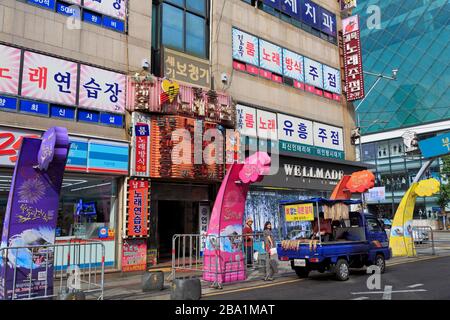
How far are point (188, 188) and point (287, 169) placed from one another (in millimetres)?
5420

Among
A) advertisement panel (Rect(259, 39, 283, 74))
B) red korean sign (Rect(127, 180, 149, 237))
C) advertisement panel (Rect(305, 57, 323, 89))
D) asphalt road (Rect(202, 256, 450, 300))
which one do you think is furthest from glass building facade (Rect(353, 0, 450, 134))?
red korean sign (Rect(127, 180, 149, 237))

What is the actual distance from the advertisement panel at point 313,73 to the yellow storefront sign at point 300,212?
38.3 feet

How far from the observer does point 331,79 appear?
23.7 meters

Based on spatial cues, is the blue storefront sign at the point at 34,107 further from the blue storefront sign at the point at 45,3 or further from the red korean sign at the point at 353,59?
the red korean sign at the point at 353,59

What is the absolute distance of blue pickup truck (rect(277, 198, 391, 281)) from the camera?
1135cm

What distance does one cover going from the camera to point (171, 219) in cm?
1766

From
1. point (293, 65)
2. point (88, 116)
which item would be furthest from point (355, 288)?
point (293, 65)

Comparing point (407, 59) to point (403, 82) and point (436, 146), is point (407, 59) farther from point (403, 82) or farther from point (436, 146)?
point (436, 146)

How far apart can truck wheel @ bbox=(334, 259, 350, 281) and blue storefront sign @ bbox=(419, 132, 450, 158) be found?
1019 cm

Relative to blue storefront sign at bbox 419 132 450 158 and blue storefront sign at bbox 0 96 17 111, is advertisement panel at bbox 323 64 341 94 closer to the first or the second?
blue storefront sign at bbox 419 132 450 158

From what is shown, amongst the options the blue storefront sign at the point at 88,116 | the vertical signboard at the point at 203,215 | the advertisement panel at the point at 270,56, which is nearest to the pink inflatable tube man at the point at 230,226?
the blue storefront sign at the point at 88,116

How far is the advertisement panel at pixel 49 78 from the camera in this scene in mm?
12227

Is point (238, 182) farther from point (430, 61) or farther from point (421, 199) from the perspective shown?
point (430, 61)
